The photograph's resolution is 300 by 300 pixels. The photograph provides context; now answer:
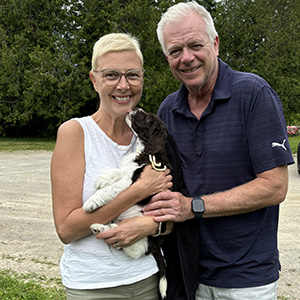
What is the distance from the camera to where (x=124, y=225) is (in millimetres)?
2746

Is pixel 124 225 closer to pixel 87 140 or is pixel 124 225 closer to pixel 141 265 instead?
pixel 141 265

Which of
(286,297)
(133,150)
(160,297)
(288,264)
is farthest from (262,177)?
(288,264)

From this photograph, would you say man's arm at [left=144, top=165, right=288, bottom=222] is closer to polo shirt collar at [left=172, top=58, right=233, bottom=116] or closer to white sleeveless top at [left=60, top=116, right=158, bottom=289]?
white sleeveless top at [left=60, top=116, right=158, bottom=289]

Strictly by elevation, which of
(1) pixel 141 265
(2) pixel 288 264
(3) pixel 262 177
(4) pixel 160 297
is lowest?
(2) pixel 288 264

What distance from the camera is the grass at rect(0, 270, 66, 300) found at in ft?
17.2

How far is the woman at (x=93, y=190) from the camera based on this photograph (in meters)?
2.68

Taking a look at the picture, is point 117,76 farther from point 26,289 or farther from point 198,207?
point 26,289

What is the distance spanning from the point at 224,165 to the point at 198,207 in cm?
37

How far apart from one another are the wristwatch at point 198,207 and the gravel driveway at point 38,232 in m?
3.46

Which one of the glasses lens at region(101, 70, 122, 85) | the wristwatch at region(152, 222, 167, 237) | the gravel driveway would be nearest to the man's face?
the glasses lens at region(101, 70, 122, 85)

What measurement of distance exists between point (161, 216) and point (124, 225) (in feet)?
0.90

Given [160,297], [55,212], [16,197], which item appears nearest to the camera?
[55,212]

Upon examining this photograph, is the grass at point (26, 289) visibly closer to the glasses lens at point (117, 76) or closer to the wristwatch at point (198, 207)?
the wristwatch at point (198, 207)

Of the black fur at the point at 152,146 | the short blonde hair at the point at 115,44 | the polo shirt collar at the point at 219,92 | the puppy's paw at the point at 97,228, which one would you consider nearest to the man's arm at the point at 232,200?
the black fur at the point at 152,146
